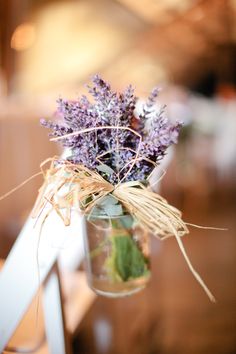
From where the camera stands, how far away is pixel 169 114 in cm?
237

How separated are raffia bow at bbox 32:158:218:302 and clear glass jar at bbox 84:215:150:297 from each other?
0.11 meters

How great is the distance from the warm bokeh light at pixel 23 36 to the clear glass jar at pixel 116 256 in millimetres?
2708

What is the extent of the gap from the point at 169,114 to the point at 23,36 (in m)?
1.87

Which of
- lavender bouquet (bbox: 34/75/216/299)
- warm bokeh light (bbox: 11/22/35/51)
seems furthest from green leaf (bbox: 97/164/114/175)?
warm bokeh light (bbox: 11/22/35/51)

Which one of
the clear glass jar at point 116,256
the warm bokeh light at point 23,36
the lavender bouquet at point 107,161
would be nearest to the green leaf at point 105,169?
the lavender bouquet at point 107,161

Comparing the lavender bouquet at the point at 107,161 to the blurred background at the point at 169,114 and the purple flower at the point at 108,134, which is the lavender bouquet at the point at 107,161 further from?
the blurred background at the point at 169,114

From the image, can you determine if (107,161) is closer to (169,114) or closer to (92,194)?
(92,194)

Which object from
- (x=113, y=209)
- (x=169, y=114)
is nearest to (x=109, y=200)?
(x=113, y=209)

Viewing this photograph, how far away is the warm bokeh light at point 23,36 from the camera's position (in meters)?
3.04

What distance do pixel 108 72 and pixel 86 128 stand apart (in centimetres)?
535

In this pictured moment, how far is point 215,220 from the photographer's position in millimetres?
2678

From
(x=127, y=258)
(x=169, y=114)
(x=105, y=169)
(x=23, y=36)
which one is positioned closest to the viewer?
(x=105, y=169)

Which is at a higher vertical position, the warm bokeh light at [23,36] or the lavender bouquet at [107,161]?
the warm bokeh light at [23,36]

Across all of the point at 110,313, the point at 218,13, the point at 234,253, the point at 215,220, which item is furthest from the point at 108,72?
the point at 110,313
